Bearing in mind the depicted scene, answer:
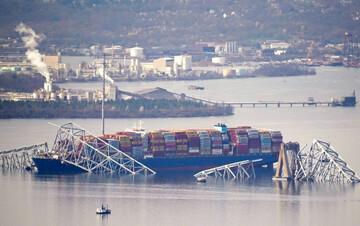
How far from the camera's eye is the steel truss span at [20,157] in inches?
1159

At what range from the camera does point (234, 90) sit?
54.5m

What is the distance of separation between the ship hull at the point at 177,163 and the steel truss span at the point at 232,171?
0.43 metres

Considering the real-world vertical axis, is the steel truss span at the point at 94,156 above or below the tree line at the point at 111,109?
below

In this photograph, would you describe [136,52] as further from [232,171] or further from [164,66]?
[232,171]

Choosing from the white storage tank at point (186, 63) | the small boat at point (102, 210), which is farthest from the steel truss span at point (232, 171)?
the white storage tank at point (186, 63)

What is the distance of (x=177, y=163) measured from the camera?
2972 centimetres

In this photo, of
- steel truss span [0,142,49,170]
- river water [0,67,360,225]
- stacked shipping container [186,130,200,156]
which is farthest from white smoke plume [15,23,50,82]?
stacked shipping container [186,130,200,156]

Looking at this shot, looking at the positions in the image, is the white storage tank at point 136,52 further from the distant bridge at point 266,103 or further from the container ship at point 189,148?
the container ship at point 189,148

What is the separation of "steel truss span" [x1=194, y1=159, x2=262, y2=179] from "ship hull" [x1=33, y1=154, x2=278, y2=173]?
0.43 metres

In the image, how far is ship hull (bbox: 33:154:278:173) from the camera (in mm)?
28812

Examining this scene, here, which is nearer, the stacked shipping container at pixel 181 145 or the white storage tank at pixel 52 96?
the stacked shipping container at pixel 181 145

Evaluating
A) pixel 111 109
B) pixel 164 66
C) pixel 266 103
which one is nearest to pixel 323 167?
pixel 111 109

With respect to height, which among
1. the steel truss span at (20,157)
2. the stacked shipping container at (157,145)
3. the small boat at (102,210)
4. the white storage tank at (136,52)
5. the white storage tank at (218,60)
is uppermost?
the white storage tank at (136,52)

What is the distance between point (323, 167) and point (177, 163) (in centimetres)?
334
